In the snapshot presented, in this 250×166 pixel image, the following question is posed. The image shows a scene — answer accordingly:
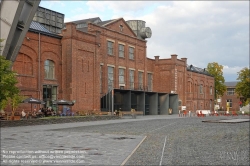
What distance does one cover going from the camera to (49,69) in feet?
120

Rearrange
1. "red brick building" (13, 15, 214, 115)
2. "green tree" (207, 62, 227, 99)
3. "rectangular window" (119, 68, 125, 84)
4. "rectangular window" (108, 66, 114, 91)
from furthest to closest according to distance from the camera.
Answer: "green tree" (207, 62, 227, 99) → "rectangular window" (119, 68, 125, 84) → "rectangular window" (108, 66, 114, 91) → "red brick building" (13, 15, 214, 115)

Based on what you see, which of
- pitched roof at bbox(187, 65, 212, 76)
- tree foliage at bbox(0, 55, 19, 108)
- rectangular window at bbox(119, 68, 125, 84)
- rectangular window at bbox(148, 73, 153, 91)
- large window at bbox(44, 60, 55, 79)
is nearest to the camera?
tree foliage at bbox(0, 55, 19, 108)

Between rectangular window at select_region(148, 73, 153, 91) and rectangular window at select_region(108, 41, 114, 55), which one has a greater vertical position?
rectangular window at select_region(108, 41, 114, 55)

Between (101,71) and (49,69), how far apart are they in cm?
1061

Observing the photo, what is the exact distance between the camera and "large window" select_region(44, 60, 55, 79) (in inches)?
1423

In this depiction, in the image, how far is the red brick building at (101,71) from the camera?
114ft

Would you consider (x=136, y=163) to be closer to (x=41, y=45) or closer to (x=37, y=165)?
(x=37, y=165)

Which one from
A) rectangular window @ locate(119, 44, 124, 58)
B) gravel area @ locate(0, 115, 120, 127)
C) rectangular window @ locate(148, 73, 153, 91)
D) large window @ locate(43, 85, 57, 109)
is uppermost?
rectangular window @ locate(119, 44, 124, 58)

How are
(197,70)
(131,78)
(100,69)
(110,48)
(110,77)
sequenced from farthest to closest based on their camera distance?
1. (197,70)
2. (131,78)
3. (110,48)
4. (110,77)
5. (100,69)

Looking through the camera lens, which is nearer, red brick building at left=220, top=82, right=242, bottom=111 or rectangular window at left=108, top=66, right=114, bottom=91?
rectangular window at left=108, top=66, right=114, bottom=91

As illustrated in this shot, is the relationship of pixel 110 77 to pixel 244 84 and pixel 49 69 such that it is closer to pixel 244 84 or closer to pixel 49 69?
pixel 49 69

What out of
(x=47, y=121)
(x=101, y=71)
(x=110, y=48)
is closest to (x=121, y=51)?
(x=110, y=48)

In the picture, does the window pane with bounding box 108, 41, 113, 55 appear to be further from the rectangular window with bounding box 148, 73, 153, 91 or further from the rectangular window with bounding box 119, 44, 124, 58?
the rectangular window with bounding box 148, 73, 153, 91

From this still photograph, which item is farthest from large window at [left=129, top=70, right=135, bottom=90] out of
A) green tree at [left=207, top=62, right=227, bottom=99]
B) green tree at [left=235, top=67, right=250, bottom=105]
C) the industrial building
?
green tree at [left=207, top=62, right=227, bottom=99]
